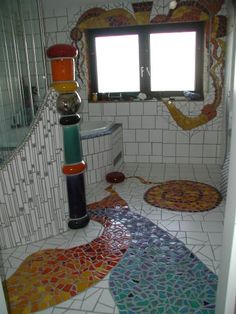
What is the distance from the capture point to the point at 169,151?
3.51 m

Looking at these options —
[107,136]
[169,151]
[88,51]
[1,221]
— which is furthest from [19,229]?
[88,51]

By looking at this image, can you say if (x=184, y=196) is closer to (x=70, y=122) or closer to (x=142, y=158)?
(x=142, y=158)

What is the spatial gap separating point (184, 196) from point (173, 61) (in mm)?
1702

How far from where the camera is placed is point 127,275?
1594mm

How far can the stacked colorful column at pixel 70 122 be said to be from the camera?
1.74 metres

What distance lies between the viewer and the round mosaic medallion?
2.39 metres

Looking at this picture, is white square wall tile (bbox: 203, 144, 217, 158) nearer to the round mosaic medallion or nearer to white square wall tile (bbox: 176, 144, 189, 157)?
white square wall tile (bbox: 176, 144, 189, 157)

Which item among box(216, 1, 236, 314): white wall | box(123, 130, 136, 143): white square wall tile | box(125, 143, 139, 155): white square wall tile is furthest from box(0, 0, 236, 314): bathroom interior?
box(125, 143, 139, 155): white square wall tile

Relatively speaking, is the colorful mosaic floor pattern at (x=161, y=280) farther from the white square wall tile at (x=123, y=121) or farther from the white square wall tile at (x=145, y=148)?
the white square wall tile at (x=123, y=121)

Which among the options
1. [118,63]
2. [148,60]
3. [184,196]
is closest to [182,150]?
[184,196]

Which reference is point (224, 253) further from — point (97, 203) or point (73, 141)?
point (97, 203)

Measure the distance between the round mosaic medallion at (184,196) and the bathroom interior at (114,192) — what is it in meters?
0.02

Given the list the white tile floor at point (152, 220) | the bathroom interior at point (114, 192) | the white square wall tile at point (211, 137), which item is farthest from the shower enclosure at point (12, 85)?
the white square wall tile at point (211, 137)

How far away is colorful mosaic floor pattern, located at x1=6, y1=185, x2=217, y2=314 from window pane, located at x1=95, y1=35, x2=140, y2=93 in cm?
210
